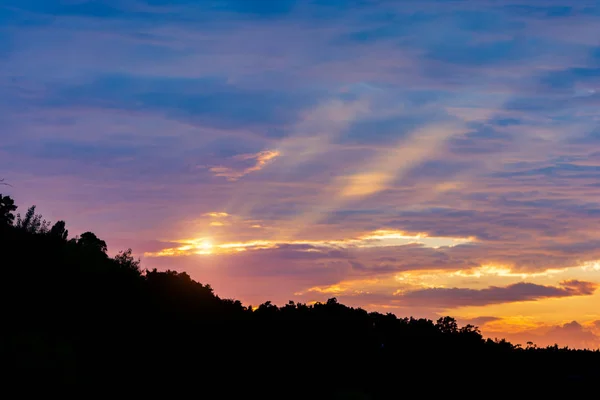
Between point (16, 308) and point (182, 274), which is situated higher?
point (182, 274)

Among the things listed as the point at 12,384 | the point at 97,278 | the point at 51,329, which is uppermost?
the point at 97,278

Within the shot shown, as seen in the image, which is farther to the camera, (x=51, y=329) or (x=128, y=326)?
(x=128, y=326)

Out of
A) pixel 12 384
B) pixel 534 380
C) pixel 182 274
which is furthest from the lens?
pixel 534 380

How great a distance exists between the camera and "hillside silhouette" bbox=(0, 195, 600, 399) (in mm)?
25812

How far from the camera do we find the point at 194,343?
2919cm

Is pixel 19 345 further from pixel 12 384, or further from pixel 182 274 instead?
pixel 182 274

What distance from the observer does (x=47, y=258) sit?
98.2 feet

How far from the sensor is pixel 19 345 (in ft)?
78.7

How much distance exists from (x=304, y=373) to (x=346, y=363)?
346 centimetres

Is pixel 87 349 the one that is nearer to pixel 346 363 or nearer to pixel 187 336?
pixel 187 336

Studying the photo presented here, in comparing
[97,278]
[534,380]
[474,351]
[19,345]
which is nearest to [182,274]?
[97,278]

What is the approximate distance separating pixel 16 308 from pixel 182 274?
8.69 m

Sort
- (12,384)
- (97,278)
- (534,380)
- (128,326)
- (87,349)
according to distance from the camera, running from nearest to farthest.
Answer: (12,384) < (87,349) < (128,326) < (97,278) < (534,380)

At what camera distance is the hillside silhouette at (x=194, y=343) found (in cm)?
2581
